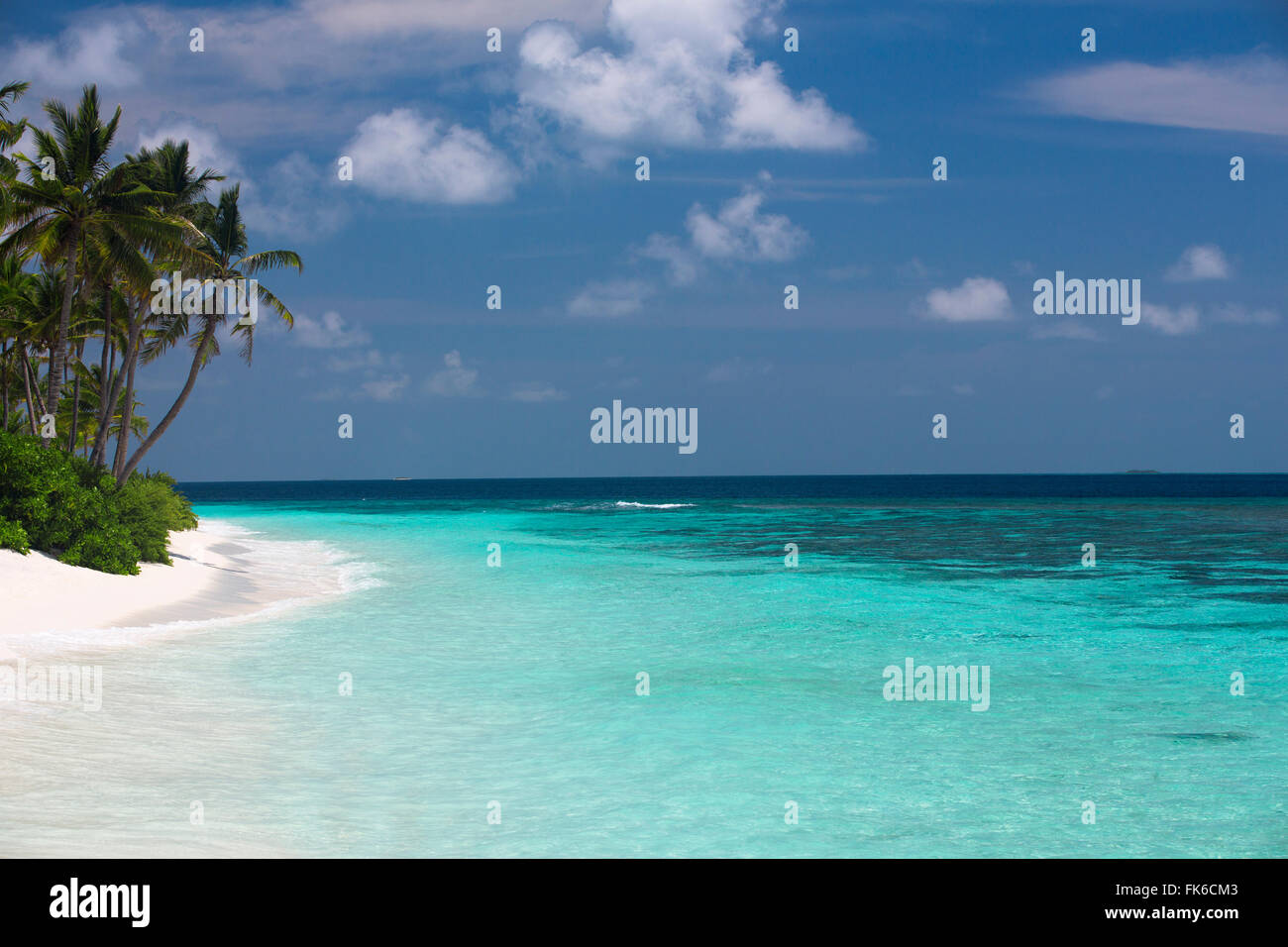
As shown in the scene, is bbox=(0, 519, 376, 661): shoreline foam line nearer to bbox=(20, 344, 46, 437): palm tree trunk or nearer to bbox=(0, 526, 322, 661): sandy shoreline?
bbox=(0, 526, 322, 661): sandy shoreline

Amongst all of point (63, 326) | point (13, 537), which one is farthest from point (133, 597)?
point (63, 326)

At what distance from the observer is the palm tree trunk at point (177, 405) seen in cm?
2611

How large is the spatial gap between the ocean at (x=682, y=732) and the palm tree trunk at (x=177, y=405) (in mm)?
10581

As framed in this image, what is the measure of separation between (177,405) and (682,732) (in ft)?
74.8

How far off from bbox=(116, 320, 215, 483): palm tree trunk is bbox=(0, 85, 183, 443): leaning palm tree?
4.98 meters

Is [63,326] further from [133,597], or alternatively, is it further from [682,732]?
[682,732]

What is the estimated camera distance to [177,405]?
2652 cm

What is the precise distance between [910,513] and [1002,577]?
38988mm

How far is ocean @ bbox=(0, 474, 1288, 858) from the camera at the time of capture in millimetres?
6219

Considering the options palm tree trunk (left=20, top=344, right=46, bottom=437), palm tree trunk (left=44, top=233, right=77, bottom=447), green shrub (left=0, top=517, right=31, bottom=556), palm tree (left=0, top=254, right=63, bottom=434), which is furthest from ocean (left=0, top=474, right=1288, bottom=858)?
palm tree trunk (left=20, top=344, right=46, bottom=437)

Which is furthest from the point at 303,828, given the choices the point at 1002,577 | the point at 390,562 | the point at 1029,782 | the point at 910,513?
the point at 910,513

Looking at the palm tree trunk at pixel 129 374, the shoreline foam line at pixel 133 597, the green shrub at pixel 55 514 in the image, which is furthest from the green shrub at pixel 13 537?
the palm tree trunk at pixel 129 374
